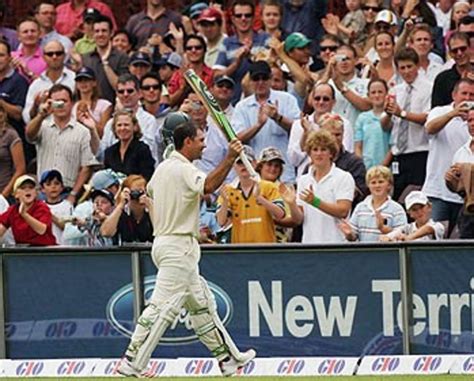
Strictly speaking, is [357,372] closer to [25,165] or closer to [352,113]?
[352,113]

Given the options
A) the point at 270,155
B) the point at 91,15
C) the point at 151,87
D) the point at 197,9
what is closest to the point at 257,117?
the point at 270,155

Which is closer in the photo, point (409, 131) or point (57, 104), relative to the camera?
point (409, 131)

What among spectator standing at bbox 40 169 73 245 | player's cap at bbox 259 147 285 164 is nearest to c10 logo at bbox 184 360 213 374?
player's cap at bbox 259 147 285 164

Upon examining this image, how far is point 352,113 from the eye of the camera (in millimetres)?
17938

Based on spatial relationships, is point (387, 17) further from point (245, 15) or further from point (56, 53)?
point (56, 53)

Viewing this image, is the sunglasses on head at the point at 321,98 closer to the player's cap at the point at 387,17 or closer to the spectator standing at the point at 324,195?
the spectator standing at the point at 324,195

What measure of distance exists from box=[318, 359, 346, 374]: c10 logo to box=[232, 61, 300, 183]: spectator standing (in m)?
3.78

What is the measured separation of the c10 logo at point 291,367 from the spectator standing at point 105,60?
6208 millimetres

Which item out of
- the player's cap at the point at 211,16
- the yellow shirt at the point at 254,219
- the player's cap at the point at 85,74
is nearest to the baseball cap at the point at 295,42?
the player's cap at the point at 211,16

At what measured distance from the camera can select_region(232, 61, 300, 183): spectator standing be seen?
1761 cm

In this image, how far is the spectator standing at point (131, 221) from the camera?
15.7 m

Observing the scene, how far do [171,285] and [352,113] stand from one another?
5.74m

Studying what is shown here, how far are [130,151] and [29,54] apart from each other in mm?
3212

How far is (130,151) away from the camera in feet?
58.0
